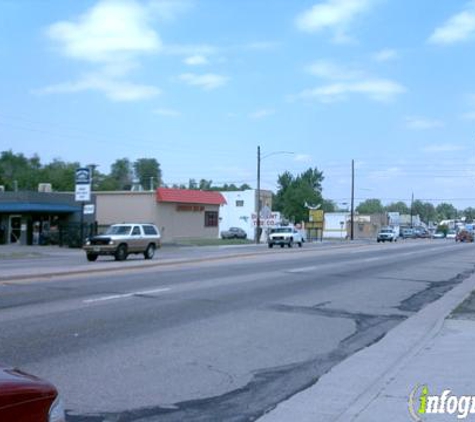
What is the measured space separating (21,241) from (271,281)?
34.4 metres

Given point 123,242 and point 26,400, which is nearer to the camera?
point 26,400

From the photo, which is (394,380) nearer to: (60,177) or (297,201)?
(60,177)

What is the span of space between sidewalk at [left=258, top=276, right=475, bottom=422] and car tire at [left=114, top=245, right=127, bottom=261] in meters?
21.0

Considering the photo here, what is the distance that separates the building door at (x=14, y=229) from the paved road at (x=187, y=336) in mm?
32922

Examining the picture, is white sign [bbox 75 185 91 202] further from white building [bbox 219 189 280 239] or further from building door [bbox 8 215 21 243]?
white building [bbox 219 189 280 239]

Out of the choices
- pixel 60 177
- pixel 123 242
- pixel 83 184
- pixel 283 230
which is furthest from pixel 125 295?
pixel 60 177

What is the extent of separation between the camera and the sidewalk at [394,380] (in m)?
6.39

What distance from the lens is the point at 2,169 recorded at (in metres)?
119

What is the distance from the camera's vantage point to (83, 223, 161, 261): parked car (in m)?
31.1

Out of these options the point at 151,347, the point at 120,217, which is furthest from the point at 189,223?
the point at 151,347

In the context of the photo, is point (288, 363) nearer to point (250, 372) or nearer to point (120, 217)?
point (250, 372)

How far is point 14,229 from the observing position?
52219 millimetres

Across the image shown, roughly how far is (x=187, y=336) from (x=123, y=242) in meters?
21.3

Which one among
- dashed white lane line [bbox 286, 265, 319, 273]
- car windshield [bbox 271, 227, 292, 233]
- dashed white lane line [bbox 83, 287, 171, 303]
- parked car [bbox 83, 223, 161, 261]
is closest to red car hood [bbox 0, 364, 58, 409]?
dashed white lane line [bbox 83, 287, 171, 303]
